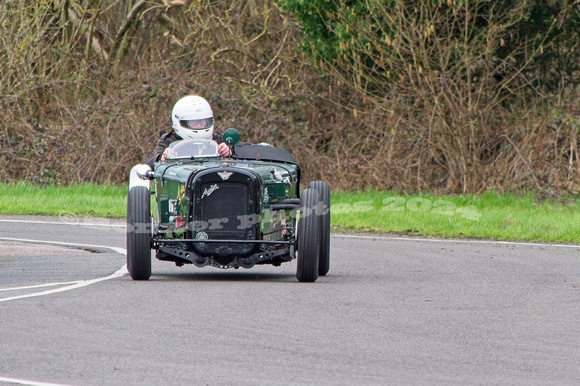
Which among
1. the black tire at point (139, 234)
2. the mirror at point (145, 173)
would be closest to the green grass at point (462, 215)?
the mirror at point (145, 173)

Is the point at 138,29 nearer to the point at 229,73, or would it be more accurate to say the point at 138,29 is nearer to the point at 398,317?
the point at 229,73

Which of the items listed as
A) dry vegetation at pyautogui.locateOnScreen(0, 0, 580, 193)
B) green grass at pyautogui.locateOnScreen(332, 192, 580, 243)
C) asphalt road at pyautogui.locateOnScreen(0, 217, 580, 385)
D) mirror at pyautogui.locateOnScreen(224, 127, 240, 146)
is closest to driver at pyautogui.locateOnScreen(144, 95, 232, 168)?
mirror at pyautogui.locateOnScreen(224, 127, 240, 146)

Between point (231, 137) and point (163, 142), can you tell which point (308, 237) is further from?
point (163, 142)

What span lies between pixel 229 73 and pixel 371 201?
6.30m

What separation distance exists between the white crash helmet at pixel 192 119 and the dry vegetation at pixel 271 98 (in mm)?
10436

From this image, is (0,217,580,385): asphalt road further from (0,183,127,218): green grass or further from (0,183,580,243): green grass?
(0,183,127,218): green grass

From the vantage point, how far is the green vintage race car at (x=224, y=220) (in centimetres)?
1112

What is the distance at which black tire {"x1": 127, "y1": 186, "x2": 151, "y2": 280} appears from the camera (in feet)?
36.3

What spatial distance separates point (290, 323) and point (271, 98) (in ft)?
58.0

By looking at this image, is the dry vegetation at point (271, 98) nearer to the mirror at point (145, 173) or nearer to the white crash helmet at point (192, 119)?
the white crash helmet at point (192, 119)

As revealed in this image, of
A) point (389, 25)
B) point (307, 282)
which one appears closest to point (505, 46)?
point (389, 25)

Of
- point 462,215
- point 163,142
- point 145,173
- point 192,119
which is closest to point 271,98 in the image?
point 462,215

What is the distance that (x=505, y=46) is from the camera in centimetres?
2433

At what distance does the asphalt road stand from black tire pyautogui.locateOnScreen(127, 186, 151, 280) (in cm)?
22
